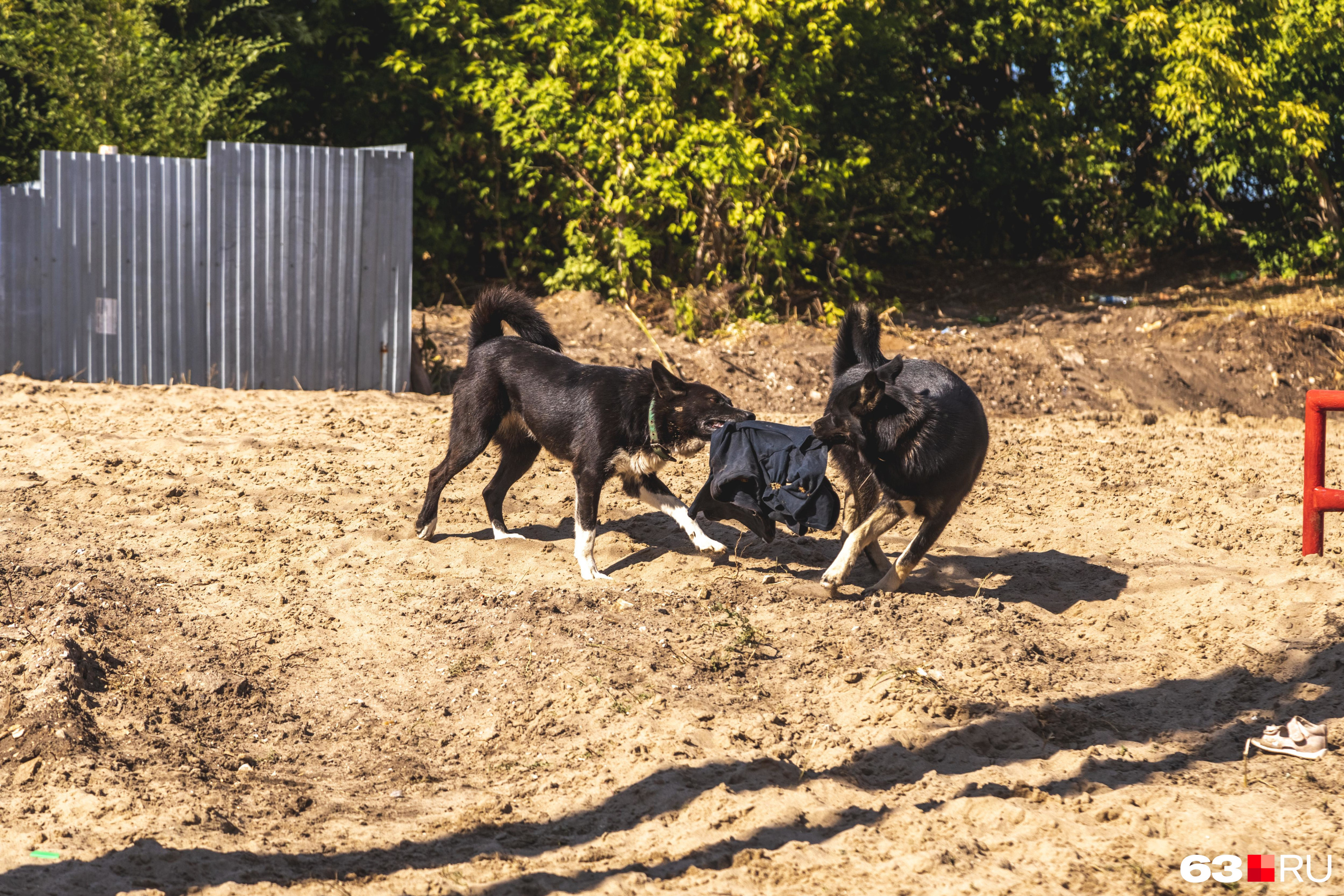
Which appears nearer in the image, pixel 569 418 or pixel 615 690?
pixel 615 690

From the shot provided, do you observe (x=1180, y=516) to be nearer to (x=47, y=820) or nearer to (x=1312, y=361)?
(x=1312, y=361)

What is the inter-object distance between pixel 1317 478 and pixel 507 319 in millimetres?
4785

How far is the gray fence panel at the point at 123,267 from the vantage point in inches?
398

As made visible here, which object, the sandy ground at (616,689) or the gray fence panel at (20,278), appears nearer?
the sandy ground at (616,689)

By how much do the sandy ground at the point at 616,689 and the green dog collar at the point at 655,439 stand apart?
654 millimetres

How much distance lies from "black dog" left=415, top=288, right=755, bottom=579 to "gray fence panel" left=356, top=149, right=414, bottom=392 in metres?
3.71

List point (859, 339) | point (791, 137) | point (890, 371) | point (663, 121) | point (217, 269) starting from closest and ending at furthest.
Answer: point (890, 371) → point (859, 339) → point (217, 269) → point (663, 121) → point (791, 137)

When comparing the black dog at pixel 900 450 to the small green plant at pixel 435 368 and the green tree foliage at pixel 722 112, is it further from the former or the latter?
the green tree foliage at pixel 722 112

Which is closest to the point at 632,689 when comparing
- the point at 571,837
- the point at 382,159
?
the point at 571,837

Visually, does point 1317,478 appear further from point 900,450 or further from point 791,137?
point 791,137

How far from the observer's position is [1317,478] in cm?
636

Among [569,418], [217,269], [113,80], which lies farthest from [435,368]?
[569,418]

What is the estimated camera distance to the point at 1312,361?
1191 cm

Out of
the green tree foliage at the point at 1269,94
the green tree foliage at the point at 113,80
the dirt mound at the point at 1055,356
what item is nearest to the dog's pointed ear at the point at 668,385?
the dirt mound at the point at 1055,356
